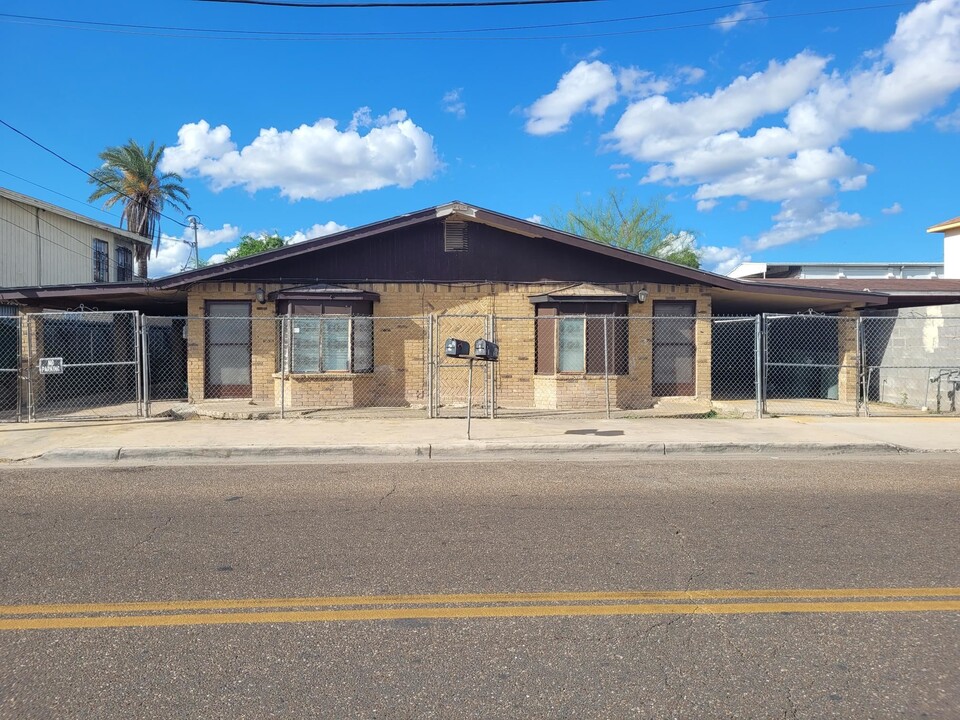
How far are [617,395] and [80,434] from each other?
932 centimetres

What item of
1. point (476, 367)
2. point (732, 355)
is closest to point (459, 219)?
point (476, 367)

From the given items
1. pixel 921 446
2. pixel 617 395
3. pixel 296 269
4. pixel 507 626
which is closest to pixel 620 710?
pixel 507 626

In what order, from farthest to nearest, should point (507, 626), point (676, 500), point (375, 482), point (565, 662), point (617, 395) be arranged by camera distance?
point (617, 395) < point (375, 482) < point (676, 500) < point (507, 626) < point (565, 662)

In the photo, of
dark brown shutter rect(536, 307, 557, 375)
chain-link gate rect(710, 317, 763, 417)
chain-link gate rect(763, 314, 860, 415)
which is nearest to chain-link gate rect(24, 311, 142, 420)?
dark brown shutter rect(536, 307, 557, 375)

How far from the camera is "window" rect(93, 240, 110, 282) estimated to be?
25109 millimetres

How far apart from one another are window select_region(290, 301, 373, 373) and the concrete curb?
4633 mm

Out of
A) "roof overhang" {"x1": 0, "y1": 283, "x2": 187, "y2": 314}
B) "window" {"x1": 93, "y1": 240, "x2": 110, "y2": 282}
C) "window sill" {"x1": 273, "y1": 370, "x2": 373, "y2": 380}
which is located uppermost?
"window" {"x1": 93, "y1": 240, "x2": 110, "y2": 282}

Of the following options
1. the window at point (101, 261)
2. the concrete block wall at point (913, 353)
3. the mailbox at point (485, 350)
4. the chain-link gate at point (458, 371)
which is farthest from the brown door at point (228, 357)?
the window at point (101, 261)

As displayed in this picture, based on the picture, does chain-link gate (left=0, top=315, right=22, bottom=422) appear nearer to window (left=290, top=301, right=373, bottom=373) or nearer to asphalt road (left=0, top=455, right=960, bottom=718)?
window (left=290, top=301, right=373, bottom=373)

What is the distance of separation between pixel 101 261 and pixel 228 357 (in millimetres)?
14205

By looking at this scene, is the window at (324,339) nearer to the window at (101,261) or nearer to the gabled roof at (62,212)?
the gabled roof at (62,212)

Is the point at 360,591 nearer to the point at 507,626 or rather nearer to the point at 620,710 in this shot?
the point at 507,626

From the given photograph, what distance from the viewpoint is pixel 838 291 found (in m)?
14.5

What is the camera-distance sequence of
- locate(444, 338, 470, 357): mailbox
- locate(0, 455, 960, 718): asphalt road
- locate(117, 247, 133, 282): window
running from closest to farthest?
locate(0, 455, 960, 718): asphalt road < locate(444, 338, 470, 357): mailbox < locate(117, 247, 133, 282): window
